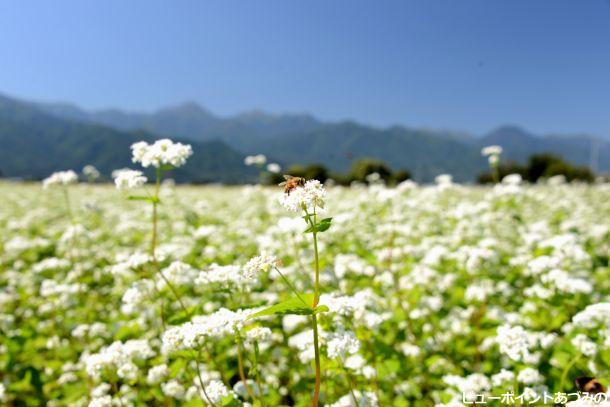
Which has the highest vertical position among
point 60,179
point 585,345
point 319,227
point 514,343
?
point 60,179

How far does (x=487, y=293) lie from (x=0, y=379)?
6.18m

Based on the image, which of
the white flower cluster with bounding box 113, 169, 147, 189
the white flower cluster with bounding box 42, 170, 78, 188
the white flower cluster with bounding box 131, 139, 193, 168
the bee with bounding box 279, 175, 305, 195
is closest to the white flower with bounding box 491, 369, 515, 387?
the bee with bounding box 279, 175, 305, 195

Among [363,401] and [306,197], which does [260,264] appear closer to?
[306,197]

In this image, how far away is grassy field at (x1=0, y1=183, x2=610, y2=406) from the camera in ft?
10.3

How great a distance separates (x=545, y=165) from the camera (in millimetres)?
73500

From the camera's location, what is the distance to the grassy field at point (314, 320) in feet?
10.3

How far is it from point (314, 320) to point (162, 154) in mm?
1900

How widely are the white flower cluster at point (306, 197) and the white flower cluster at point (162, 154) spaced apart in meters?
1.46

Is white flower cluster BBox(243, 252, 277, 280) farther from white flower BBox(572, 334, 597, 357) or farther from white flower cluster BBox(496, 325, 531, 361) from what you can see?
white flower BBox(572, 334, 597, 357)

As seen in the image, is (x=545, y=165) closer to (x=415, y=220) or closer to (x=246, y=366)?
(x=415, y=220)

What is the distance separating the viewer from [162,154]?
3279 mm

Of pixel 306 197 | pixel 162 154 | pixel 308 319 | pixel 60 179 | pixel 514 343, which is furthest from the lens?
pixel 60 179

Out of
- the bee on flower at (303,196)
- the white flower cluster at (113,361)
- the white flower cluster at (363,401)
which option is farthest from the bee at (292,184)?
the white flower cluster at (113,361)

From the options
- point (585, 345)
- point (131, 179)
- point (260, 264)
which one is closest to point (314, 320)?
point (260, 264)
